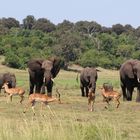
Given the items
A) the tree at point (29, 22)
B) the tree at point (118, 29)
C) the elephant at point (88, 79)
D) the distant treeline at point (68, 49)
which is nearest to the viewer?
the elephant at point (88, 79)

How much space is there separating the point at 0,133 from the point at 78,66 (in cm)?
7030

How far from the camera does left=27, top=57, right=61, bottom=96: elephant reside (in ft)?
87.7

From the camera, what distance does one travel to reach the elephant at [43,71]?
26737mm

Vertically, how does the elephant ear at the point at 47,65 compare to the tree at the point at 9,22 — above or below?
below

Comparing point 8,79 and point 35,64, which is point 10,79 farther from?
point 35,64

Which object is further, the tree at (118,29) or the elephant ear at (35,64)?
the tree at (118,29)

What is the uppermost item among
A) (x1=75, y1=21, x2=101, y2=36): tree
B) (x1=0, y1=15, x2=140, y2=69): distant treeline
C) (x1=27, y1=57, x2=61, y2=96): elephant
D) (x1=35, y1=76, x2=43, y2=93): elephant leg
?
(x1=75, y1=21, x2=101, y2=36): tree

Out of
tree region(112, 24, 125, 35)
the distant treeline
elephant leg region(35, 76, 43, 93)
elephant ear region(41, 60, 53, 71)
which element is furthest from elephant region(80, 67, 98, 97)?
tree region(112, 24, 125, 35)

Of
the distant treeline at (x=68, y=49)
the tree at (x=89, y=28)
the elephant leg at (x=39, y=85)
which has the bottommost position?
the elephant leg at (x=39, y=85)

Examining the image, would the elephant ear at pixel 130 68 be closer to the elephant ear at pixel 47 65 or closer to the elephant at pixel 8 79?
the elephant ear at pixel 47 65

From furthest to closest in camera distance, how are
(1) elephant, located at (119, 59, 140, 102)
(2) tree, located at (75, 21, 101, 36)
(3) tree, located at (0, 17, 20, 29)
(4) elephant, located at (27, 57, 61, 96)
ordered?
(3) tree, located at (0, 17, 20, 29) → (2) tree, located at (75, 21, 101, 36) → (1) elephant, located at (119, 59, 140, 102) → (4) elephant, located at (27, 57, 61, 96)

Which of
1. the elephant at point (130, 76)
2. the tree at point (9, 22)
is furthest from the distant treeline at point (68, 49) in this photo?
the elephant at point (130, 76)

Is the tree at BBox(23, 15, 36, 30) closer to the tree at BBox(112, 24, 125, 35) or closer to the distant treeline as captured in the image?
the tree at BBox(112, 24, 125, 35)

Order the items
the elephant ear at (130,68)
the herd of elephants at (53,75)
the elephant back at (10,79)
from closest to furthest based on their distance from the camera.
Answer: the herd of elephants at (53,75)
the elephant ear at (130,68)
the elephant back at (10,79)
